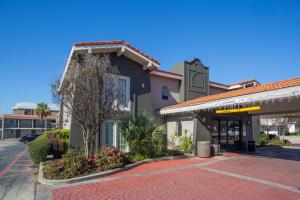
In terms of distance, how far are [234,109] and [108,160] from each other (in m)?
7.25

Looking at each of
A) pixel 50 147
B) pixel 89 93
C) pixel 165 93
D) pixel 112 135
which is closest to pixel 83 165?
pixel 89 93

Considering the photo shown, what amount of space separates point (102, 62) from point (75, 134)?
4761 mm

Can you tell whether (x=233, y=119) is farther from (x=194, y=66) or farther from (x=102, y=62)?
(x=102, y=62)

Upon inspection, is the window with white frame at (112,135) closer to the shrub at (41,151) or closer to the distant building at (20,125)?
the shrub at (41,151)

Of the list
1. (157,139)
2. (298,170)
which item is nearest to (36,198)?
(157,139)

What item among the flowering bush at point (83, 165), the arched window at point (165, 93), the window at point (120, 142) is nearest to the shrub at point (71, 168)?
the flowering bush at point (83, 165)

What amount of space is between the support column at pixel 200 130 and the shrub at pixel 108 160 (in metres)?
5.53

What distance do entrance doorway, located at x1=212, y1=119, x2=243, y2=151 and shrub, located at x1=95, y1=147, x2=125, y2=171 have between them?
27.5ft

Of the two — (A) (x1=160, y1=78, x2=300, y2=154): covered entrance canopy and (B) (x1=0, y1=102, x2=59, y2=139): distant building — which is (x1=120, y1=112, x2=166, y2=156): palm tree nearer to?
(A) (x1=160, y1=78, x2=300, y2=154): covered entrance canopy

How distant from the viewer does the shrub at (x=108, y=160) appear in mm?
9156

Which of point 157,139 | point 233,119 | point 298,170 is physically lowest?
point 298,170

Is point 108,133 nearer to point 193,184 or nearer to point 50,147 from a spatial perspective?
point 50,147

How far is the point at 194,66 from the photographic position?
19.5m

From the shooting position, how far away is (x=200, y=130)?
13.8 meters
